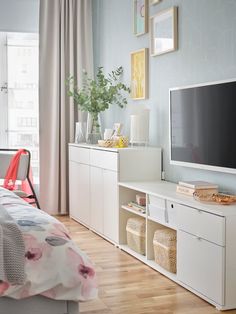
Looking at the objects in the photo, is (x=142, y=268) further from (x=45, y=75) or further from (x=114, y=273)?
(x=45, y=75)

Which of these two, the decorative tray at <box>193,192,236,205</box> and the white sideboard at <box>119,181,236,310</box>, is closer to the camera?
the white sideboard at <box>119,181,236,310</box>

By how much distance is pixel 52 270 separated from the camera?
7.86 feet

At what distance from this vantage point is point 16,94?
20.6 ft

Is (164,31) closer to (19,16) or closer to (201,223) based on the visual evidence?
(201,223)

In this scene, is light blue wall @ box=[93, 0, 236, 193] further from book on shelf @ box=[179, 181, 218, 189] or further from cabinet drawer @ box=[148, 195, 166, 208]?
cabinet drawer @ box=[148, 195, 166, 208]

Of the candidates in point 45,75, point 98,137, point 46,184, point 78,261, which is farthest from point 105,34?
point 78,261

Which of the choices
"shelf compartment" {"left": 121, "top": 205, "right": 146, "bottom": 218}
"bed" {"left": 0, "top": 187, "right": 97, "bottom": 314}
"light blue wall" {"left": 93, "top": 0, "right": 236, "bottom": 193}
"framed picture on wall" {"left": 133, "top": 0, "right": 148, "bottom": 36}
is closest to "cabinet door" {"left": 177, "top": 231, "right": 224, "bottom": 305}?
"light blue wall" {"left": 93, "top": 0, "right": 236, "bottom": 193}

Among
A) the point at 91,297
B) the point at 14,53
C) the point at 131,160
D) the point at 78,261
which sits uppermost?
the point at 14,53

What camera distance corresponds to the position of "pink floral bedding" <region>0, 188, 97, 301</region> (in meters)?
2.35

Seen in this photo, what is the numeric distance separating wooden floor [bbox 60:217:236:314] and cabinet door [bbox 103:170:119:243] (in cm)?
31

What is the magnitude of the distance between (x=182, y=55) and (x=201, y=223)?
1574 mm

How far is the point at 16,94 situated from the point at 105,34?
131 centimetres

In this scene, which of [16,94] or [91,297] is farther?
[16,94]

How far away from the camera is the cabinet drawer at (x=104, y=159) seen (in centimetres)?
453
